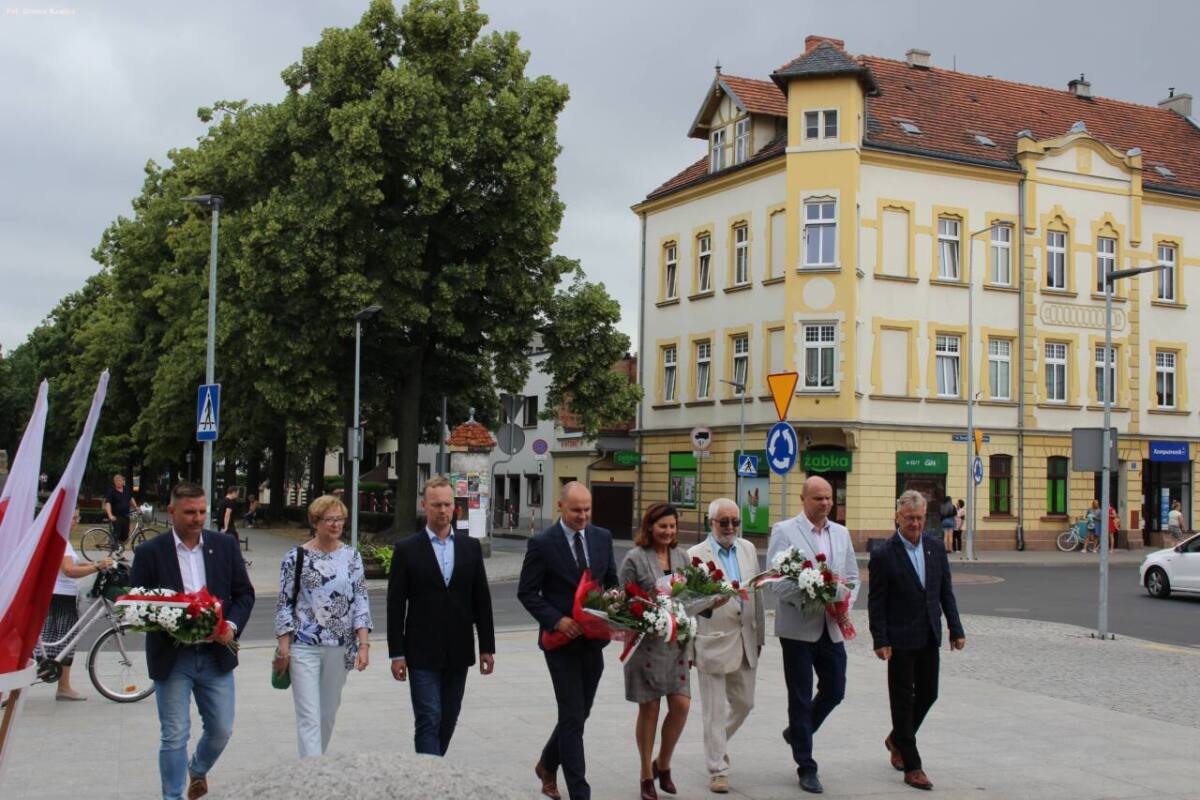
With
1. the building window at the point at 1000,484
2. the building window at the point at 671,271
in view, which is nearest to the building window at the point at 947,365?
the building window at the point at 1000,484

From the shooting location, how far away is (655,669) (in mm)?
7758

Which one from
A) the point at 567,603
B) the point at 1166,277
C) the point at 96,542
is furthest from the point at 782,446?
the point at 1166,277

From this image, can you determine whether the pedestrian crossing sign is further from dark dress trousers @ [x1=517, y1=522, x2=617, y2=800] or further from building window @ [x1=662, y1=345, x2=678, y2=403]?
building window @ [x1=662, y1=345, x2=678, y2=403]

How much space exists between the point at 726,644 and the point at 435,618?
1.98 m

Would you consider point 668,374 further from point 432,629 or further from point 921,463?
point 432,629

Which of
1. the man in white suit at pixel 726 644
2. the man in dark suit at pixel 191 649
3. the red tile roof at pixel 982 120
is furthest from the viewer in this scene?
the red tile roof at pixel 982 120

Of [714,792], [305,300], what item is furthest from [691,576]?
[305,300]

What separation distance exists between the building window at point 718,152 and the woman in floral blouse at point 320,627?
38.4 m

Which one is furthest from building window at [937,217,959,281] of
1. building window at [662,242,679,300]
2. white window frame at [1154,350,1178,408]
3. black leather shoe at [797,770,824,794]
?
black leather shoe at [797,770,824,794]

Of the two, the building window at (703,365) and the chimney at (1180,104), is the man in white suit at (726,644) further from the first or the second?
the chimney at (1180,104)

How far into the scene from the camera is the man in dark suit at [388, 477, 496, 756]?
7418mm

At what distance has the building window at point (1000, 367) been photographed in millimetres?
42531

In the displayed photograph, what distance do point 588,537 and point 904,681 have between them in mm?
2320

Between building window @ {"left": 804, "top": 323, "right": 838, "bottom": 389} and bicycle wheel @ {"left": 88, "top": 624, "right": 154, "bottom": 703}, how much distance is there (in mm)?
30669
